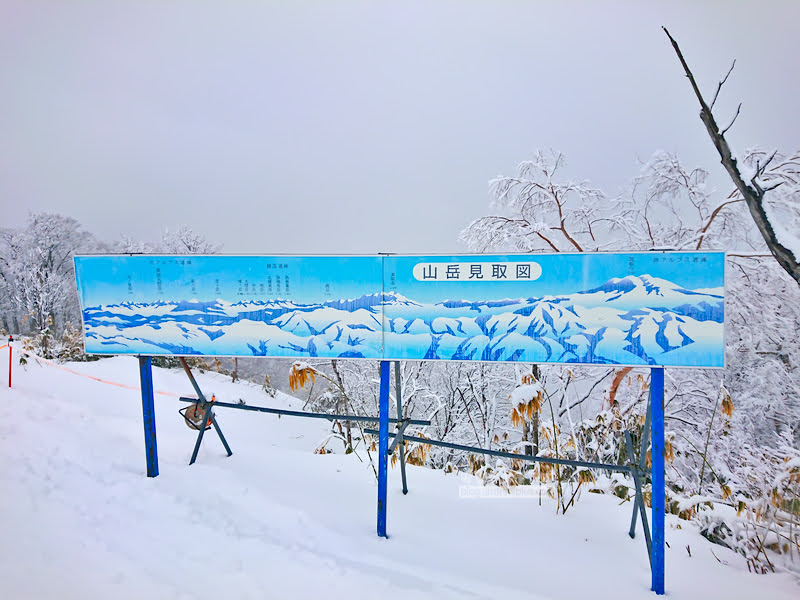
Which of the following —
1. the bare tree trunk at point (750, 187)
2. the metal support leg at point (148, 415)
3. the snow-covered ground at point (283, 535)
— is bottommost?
A: the snow-covered ground at point (283, 535)

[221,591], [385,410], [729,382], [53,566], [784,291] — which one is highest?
[784,291]

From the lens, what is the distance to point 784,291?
663 centimetres

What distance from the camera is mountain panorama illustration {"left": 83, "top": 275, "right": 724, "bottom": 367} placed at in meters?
2.38

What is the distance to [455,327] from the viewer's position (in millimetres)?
2592

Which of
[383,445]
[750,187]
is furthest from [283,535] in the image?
[750,187]

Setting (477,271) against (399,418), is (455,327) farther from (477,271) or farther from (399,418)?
(399,418)

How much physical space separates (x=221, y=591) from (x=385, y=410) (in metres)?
1.24

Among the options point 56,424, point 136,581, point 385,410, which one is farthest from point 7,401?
point 385,410

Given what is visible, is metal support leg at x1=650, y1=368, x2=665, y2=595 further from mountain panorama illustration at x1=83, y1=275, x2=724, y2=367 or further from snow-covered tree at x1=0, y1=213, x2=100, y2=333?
snow-covered tree at x1=0, y1=213, x2=100, y2=333

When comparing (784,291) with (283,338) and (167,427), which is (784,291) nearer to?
(283,338)

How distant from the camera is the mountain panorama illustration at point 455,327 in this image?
2.38 meters

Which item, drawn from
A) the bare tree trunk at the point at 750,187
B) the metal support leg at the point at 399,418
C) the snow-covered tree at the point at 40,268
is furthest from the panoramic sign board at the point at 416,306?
the snow-covered tree at the point at 40,268

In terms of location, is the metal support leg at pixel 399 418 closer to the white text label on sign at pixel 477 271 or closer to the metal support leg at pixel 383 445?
the metal support leg at pixel 383 445

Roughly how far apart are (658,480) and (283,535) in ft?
7.24
